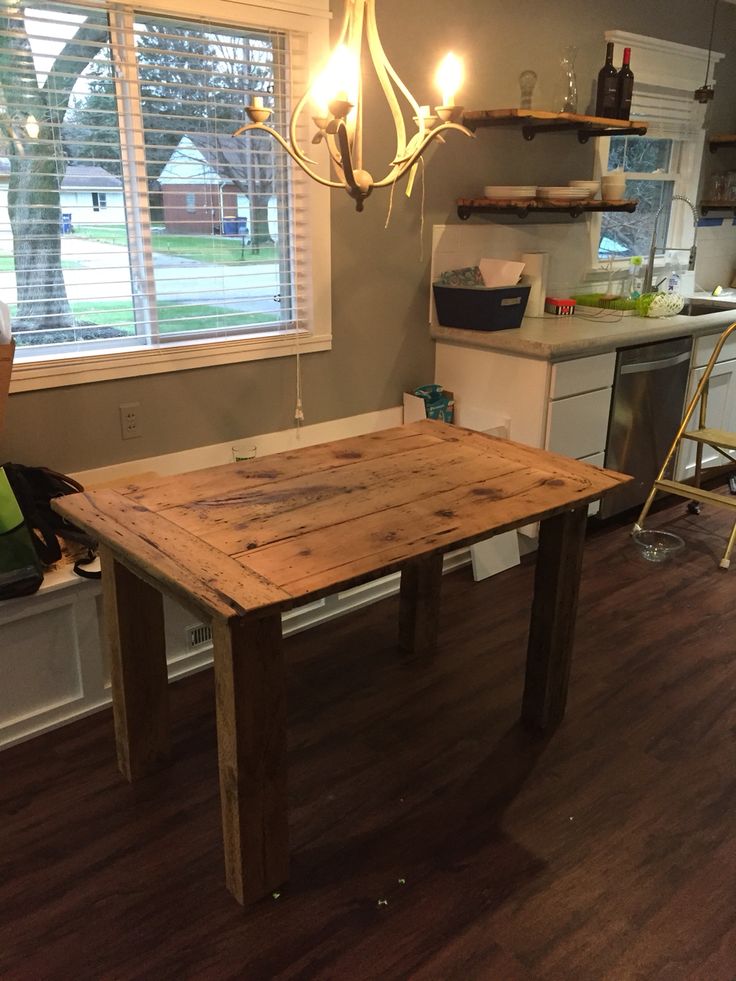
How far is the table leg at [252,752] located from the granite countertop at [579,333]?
1.99m

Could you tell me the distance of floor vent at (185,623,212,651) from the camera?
2592 millimetres

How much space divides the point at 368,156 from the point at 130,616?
2070 mm

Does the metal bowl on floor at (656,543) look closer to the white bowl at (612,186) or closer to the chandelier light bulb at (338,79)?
the white bowl at (612,186)

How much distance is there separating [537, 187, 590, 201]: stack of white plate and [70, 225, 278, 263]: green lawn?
1.30m

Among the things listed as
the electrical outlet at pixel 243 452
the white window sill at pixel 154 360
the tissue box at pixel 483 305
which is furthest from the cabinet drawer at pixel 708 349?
the electrical outlet at pixel 243 452

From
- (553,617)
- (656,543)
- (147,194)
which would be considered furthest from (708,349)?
(147,194)

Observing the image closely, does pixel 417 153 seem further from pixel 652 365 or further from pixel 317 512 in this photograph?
pixel 652 365

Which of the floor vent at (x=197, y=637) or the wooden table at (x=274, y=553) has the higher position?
the wooden table at (x=274, y=553)

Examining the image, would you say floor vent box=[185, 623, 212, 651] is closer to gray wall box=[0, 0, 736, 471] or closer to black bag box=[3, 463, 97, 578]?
black bag box=[3, 463, 97, 578]

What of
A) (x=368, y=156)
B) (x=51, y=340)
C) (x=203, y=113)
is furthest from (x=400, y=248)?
(x=51, y=340)

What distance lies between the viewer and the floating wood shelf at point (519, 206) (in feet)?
11.3

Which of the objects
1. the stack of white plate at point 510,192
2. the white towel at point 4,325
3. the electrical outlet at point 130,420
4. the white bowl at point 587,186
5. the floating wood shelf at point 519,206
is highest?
the white bowl at point 587,186

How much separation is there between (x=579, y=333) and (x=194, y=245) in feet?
5.23

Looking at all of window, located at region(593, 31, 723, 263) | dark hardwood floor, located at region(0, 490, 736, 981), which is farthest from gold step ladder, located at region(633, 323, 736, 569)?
window, located at region(593, 31, 723, 263)
